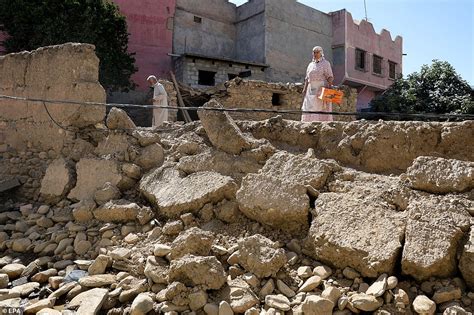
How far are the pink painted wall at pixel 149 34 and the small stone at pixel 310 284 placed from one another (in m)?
12.1

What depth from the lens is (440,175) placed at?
97.0 inches

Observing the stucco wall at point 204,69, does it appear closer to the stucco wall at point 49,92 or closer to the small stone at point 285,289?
the stucco wall at point 49,92

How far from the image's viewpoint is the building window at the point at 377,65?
18.1 metres

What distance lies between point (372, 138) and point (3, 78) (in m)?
4.37

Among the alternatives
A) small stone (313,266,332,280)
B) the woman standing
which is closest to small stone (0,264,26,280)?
small stone (313,266,332,280)

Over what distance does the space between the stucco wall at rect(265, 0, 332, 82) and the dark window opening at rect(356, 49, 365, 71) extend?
51.7 inches

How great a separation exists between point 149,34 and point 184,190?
12.0 meters

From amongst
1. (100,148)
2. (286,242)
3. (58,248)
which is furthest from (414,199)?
(100,148)

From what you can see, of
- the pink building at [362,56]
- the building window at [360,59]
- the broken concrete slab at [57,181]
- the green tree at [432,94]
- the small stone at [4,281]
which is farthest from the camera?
the building window at [360,59]

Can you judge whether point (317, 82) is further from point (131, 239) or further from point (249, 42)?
point (249, 42)

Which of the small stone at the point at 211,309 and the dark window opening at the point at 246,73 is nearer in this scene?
the small stone at the point at 211,309

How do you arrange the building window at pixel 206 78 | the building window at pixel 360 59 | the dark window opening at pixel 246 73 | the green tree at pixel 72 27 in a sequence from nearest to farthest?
the green tree at pixel 72 27, the building window at pixel 206 78, the dark window opening at pixel 246 73, the building window at pixel 360 59

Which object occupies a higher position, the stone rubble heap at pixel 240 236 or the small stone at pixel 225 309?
the stone rubble heap at pixel 240 236

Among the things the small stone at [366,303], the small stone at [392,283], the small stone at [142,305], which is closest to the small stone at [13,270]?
the small stone at [142,305]
